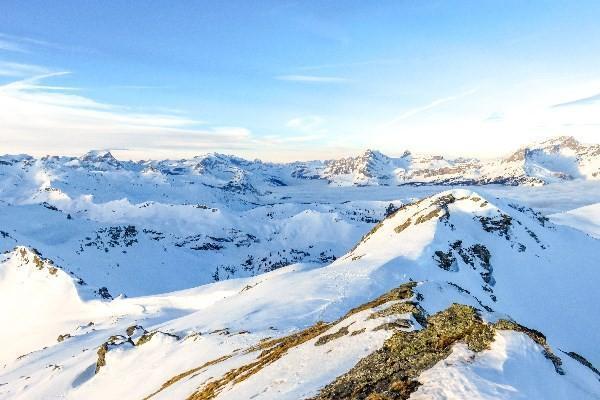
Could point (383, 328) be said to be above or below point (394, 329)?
below

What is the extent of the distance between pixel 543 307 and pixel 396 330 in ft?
A: 173

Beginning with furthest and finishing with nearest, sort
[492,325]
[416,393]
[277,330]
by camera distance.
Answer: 1. [277,330]
2. [492,325]
3. [416,393]

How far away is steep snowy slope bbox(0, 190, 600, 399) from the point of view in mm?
16609

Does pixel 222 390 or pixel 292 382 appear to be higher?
pixel 292 382

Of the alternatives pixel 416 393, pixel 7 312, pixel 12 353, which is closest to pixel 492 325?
pixel 416 393

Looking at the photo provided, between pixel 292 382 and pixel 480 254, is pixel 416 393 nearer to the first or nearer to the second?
pixel 292 382

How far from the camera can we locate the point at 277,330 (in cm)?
4272

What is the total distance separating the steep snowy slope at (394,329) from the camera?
16.6 meters

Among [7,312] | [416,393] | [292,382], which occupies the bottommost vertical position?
[7,312]

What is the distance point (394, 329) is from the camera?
23531 millimetres

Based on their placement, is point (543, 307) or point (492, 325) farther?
point (543, 307)

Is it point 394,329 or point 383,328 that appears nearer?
point 394,329

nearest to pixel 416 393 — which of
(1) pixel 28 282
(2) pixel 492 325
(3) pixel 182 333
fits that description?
(2) pixel 492 325

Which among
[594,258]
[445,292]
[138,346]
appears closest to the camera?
[445,292]
